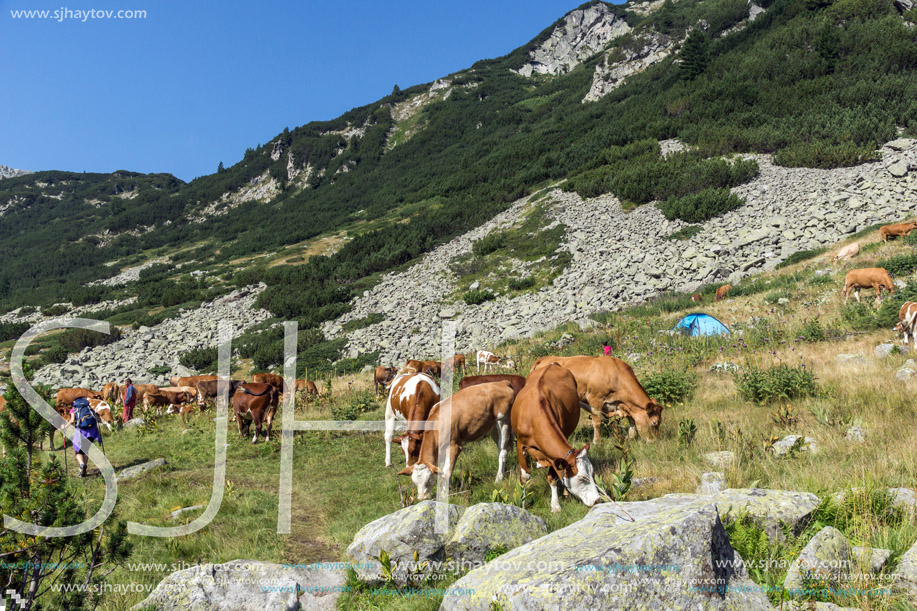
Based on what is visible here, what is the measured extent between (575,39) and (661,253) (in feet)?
412

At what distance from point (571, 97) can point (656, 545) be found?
87421 mm

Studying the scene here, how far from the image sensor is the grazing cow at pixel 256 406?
11906 millimetres

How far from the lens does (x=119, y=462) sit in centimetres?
1092

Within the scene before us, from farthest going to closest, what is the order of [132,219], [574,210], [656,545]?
[132,219] → [574,210] → [656,545]

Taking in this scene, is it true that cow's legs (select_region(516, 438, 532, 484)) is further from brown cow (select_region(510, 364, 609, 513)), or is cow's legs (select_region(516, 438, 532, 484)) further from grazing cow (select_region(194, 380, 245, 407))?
grazing cow (select_region(194, 380, 245, 407))

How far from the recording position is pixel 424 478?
6562mm

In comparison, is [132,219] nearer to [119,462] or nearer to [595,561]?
[119,462]

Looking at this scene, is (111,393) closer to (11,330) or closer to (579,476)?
(579,476)

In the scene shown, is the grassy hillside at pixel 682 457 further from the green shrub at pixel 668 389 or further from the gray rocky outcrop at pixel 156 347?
the gray rocky outcrop at pixel 156 347

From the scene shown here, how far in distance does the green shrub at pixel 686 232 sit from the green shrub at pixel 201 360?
93.5 ft

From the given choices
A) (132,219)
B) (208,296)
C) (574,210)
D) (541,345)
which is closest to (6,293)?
(132,219)

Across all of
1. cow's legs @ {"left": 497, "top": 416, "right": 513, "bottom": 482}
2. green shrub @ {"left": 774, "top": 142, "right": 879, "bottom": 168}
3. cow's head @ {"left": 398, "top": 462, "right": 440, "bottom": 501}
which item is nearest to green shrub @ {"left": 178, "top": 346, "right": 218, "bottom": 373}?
cow's legs @ {"left": 497, "top": 416, "right": 513, "bottom": 482}

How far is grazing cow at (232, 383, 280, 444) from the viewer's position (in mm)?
11906

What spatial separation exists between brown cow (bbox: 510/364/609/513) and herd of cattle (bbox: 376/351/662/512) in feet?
0.04
